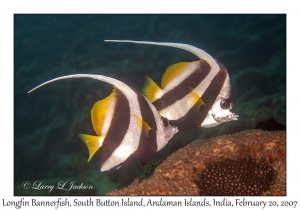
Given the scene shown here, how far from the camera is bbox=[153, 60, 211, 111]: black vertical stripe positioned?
68.4 inches

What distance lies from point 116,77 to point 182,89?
8.33ft

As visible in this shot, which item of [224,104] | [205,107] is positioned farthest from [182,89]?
[224,104]

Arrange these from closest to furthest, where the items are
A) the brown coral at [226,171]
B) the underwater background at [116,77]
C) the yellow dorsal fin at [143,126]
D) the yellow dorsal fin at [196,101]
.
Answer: the yellow dorsal fin at [143,126]
the yellow dorsal fin at [196,101]
the brown coral at [226,171]
the underwater background at [116,77]

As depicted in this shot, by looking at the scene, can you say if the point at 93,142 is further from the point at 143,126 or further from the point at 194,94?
the point at 194,94

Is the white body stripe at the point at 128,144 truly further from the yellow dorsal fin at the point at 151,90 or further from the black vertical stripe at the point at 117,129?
the yellow dorsal fin at the point at 151,90

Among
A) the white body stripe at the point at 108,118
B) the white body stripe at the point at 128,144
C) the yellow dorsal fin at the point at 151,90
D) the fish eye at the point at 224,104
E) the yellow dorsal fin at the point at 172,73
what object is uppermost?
the yellow dorsal fin at the point at 172,73

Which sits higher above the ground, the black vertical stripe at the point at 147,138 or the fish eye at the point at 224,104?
the fish eye at the point at 224,104

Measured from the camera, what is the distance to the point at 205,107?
5.75 feet

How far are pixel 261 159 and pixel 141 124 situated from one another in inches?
58.3

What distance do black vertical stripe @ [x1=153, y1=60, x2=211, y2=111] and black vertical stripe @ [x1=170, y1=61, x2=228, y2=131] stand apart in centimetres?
9

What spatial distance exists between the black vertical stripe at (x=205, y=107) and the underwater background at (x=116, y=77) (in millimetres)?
1135

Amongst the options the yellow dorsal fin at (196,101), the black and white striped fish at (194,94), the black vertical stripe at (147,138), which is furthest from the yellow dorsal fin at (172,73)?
the black vertical stripe at (147,138)

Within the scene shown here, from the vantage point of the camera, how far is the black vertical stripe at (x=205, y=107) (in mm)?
1732
